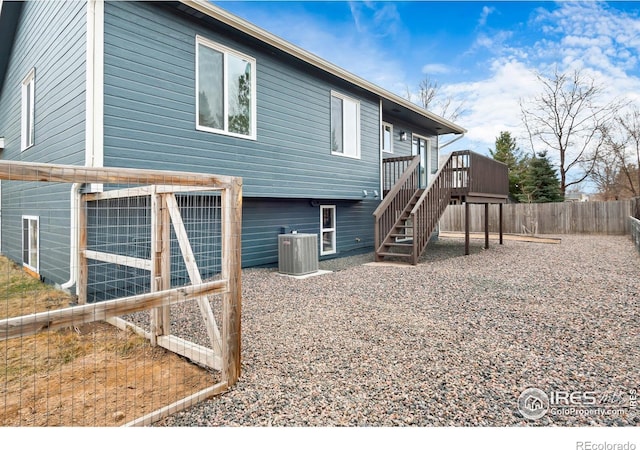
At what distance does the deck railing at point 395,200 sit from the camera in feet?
27.9

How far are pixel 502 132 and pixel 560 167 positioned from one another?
799 centimetres

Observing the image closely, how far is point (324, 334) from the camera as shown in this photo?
12.2 ft

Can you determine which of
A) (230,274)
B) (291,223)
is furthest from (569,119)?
(230,274)

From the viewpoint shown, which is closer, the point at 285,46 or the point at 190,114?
the point at 190,114

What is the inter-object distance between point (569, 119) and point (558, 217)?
943 centimetres

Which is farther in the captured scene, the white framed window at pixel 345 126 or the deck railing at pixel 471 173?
the white framed window at pixel 345 126

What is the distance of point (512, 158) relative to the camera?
28766 millimetres

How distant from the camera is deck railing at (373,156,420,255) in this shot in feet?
27.9

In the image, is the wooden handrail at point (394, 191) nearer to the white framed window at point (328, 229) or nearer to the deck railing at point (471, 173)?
the deck railing at point (471, 173)

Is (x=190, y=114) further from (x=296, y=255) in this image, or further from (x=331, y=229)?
(x=331, y=229)

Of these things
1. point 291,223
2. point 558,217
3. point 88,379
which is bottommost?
point 88,379

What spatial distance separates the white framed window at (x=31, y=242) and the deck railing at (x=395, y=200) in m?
6.86

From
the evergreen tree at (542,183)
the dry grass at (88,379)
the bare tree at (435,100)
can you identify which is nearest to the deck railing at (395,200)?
the dry grass at (88,379)

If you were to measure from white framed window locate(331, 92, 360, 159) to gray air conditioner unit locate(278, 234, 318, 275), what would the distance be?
2.69 meters
